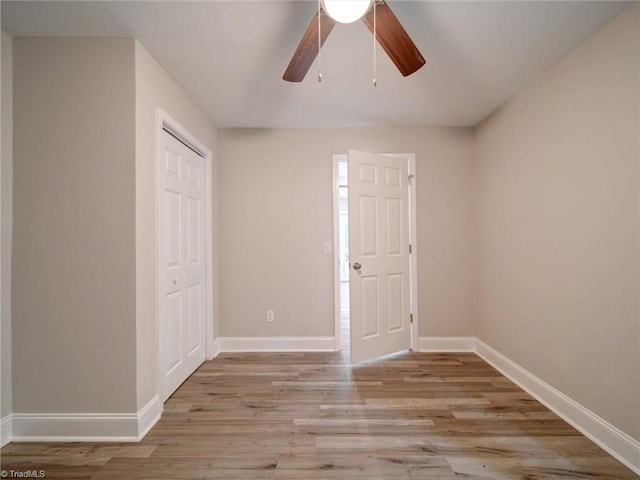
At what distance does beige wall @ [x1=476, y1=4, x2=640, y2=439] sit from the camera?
148 centimetres

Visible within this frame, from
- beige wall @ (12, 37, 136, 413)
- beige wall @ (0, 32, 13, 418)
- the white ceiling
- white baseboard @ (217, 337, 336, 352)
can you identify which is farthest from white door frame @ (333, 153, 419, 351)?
beige wall @ (0, 32, 13, 418)

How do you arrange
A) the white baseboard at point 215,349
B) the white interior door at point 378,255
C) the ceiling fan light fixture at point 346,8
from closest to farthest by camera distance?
the ceiling fan light fixture at point 346,8 < the white interior door at point 378,255 < the white baseboard at point 215,349

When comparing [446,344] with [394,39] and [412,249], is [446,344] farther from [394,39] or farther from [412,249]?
[394,39]

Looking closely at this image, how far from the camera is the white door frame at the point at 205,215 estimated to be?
6.17ft

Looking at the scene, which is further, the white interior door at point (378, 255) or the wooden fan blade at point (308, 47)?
the white interior door at point (378, 255)

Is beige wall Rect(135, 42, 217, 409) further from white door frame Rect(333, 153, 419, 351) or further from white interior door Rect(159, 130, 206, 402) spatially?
white door frame Rect(333, 153, 419, 351)

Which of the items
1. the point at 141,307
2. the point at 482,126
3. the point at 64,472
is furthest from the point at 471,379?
the point at 64,472

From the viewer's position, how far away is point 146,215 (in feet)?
5.82

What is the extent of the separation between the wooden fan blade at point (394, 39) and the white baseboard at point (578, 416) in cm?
222

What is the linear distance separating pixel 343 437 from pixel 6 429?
1.91 m

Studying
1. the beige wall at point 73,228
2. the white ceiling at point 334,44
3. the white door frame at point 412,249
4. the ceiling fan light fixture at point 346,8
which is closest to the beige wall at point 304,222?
the white door frame at point 412,249

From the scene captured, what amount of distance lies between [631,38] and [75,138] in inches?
120

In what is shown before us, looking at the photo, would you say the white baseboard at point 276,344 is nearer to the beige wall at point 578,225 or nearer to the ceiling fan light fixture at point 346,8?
the beige wall at point 578,225

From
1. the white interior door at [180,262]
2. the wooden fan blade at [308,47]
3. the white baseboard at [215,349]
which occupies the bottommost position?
the white baseboard at [215,349]
